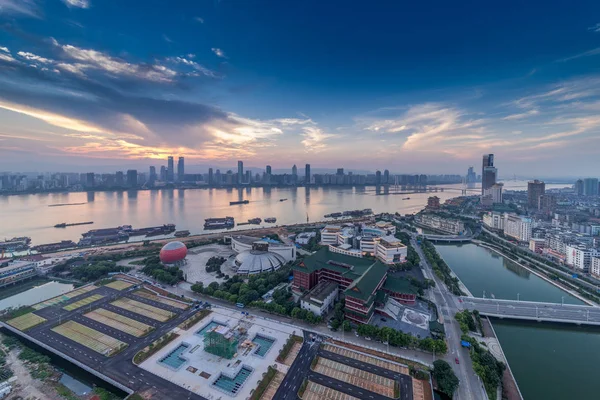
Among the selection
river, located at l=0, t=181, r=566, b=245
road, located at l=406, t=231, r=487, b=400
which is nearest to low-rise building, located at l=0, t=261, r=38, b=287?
river, located at l=0, t=181, r=566, b=245

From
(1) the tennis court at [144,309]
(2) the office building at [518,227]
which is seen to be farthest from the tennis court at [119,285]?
(2) the office building at [518,227]

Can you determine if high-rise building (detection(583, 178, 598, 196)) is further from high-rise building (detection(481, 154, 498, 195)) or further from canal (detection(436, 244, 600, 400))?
canal (detection(436, 244, 600, 400))

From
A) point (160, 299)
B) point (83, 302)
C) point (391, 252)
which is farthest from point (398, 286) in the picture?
point (83, 302)

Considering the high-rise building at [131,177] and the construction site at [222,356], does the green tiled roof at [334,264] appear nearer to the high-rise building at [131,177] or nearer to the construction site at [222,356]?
the construction site at [222,356]

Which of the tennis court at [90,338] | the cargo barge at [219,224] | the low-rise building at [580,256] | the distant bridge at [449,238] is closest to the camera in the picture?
the tennis court at [90,338]

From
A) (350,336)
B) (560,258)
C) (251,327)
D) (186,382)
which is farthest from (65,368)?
(560,258)

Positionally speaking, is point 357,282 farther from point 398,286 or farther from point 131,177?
point 131,177
